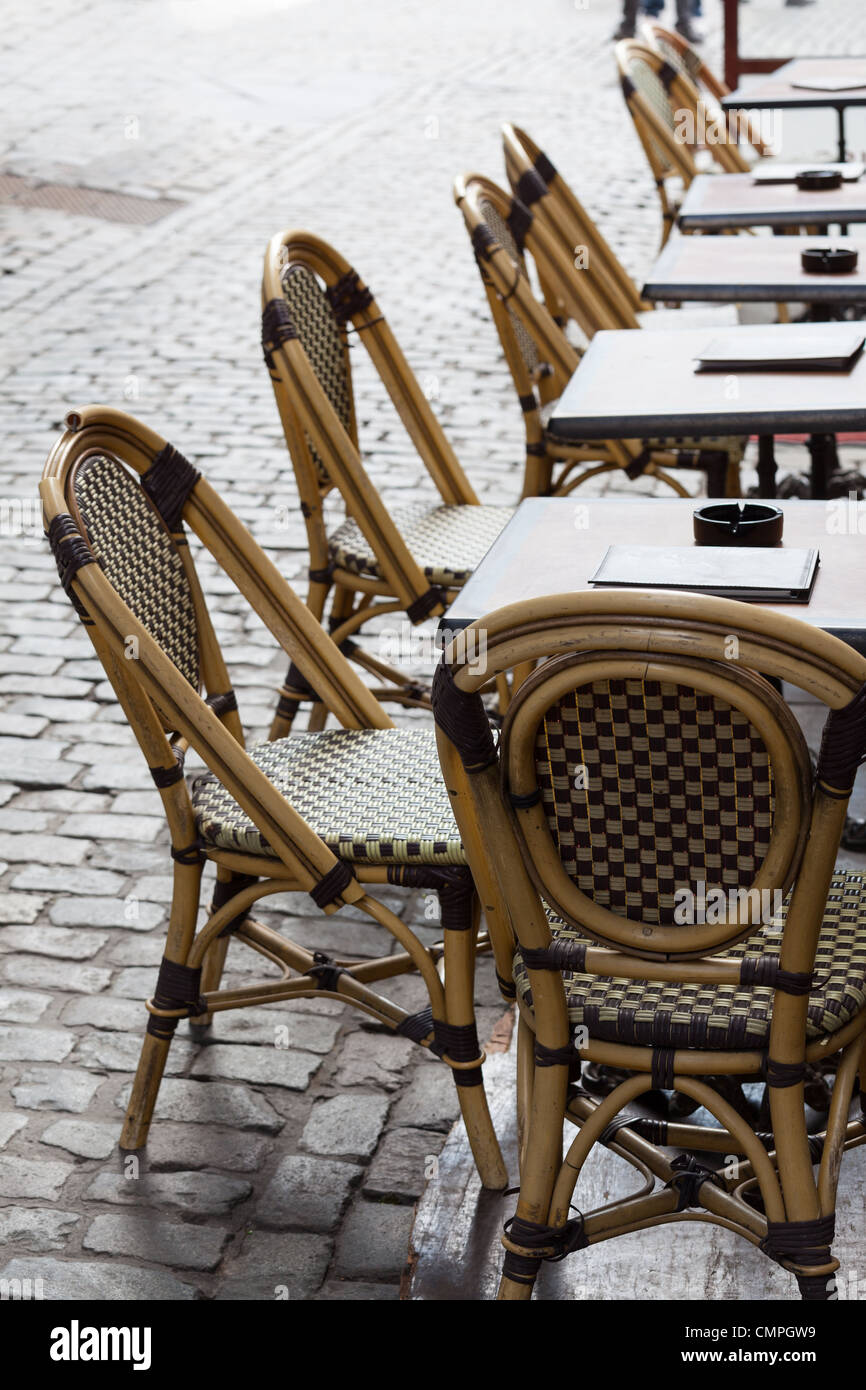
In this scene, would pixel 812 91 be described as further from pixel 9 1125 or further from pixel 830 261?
pixel 9 1125

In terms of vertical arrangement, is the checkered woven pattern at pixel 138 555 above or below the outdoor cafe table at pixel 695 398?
below

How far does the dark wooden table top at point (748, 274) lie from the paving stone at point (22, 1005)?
2.40m

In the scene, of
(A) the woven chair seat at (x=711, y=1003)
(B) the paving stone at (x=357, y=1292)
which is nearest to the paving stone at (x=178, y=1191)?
(B) the paving stone at (x=357, y=1292)

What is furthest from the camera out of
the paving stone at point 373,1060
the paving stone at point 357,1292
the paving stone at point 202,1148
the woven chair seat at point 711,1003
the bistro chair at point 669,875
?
the paving stone at point 373,1060

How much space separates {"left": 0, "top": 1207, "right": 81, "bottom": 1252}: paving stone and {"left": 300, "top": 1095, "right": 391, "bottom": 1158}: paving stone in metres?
0.43

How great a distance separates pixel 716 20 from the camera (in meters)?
17.8

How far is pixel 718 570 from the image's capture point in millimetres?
2531

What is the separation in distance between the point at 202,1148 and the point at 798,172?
4.00 meters

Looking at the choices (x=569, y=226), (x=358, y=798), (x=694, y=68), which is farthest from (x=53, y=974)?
(x=694, y=68)

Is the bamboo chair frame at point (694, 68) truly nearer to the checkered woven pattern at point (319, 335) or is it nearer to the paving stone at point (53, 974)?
Answer: the checkered woven pattern at point (319, 335)

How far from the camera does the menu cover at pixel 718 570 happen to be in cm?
245

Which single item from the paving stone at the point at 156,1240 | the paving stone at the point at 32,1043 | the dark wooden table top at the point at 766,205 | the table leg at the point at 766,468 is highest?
the dark wooden table top at the point at 766,205
